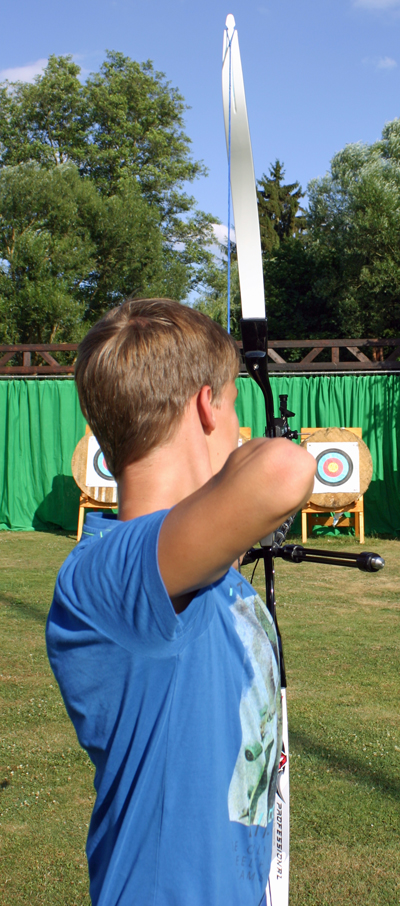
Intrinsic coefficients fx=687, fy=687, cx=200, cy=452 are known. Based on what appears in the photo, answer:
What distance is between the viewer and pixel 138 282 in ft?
64.6

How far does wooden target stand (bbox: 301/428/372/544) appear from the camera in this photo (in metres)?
7.73

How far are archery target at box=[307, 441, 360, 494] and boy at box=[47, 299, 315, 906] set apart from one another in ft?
23.3

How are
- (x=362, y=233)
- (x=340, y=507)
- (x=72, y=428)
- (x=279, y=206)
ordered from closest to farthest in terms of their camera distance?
1. (x=340, y=507)
2. (x=72, y=428)
3. (x=362, y=233)
4. (x=279, y=206)

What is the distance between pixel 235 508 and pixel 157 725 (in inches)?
10.5

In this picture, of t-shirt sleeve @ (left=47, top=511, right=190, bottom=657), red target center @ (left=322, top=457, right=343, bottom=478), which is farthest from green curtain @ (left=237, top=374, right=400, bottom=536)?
t-shirt sleeve @ (left=47, top=511, right=190, bottom=657)

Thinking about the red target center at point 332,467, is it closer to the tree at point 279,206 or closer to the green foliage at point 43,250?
the green foliage at point 43,250

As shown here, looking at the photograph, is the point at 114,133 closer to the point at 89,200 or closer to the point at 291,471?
the point at 89,200

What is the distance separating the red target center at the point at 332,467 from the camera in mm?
7910

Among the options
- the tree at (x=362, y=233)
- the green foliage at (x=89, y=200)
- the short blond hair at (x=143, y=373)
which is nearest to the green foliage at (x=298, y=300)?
the tree at (x=362, y=233)

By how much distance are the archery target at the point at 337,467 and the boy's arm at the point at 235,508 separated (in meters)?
7.25

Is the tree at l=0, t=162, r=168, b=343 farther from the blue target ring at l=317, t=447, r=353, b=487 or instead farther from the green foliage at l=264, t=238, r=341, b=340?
the blue target ring at l=317, t=447, r=353, b=487

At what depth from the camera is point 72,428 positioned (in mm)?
9266

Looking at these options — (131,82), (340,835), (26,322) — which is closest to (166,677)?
(340,835)

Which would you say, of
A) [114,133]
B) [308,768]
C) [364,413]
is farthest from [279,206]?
[308,768]
